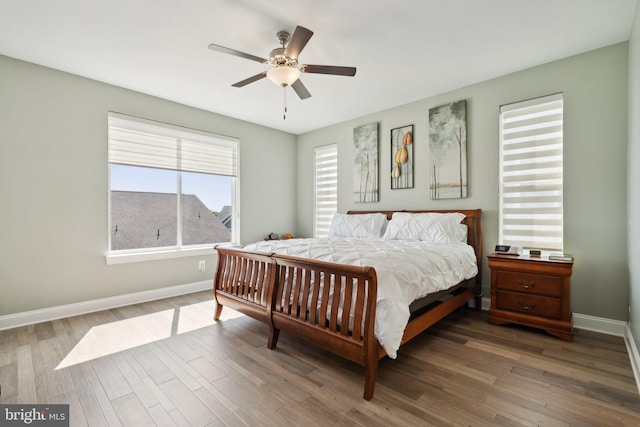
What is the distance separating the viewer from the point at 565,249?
9.36 ft

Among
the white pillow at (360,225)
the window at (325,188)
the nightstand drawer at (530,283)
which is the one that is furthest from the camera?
the window at (325,188)

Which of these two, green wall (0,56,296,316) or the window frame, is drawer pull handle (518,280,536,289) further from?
green wall (0,56,296,316)

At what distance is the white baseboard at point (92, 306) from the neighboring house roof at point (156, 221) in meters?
0.60

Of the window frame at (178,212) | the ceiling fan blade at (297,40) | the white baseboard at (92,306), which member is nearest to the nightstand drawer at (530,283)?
the ceiling fan blade at (297,40)

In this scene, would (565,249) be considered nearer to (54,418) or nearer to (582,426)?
(582,426)

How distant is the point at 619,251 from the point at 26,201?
18.5ft

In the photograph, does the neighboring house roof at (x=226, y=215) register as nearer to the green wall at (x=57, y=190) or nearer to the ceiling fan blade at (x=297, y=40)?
the green wall at (x=57, y=190)


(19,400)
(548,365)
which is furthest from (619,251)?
(19,400)

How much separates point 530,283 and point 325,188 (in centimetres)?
328

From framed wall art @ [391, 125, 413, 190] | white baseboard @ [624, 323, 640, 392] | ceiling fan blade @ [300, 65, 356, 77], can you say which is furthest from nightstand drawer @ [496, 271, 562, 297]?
ceiling fan blade @ [300, 65, 356, 77]

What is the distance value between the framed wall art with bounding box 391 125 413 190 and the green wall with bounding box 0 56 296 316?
3146 mm

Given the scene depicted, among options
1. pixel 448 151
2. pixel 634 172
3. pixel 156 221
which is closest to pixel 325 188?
pixel 448 151

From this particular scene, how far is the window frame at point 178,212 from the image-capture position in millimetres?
3449

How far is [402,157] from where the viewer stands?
4023 mm
